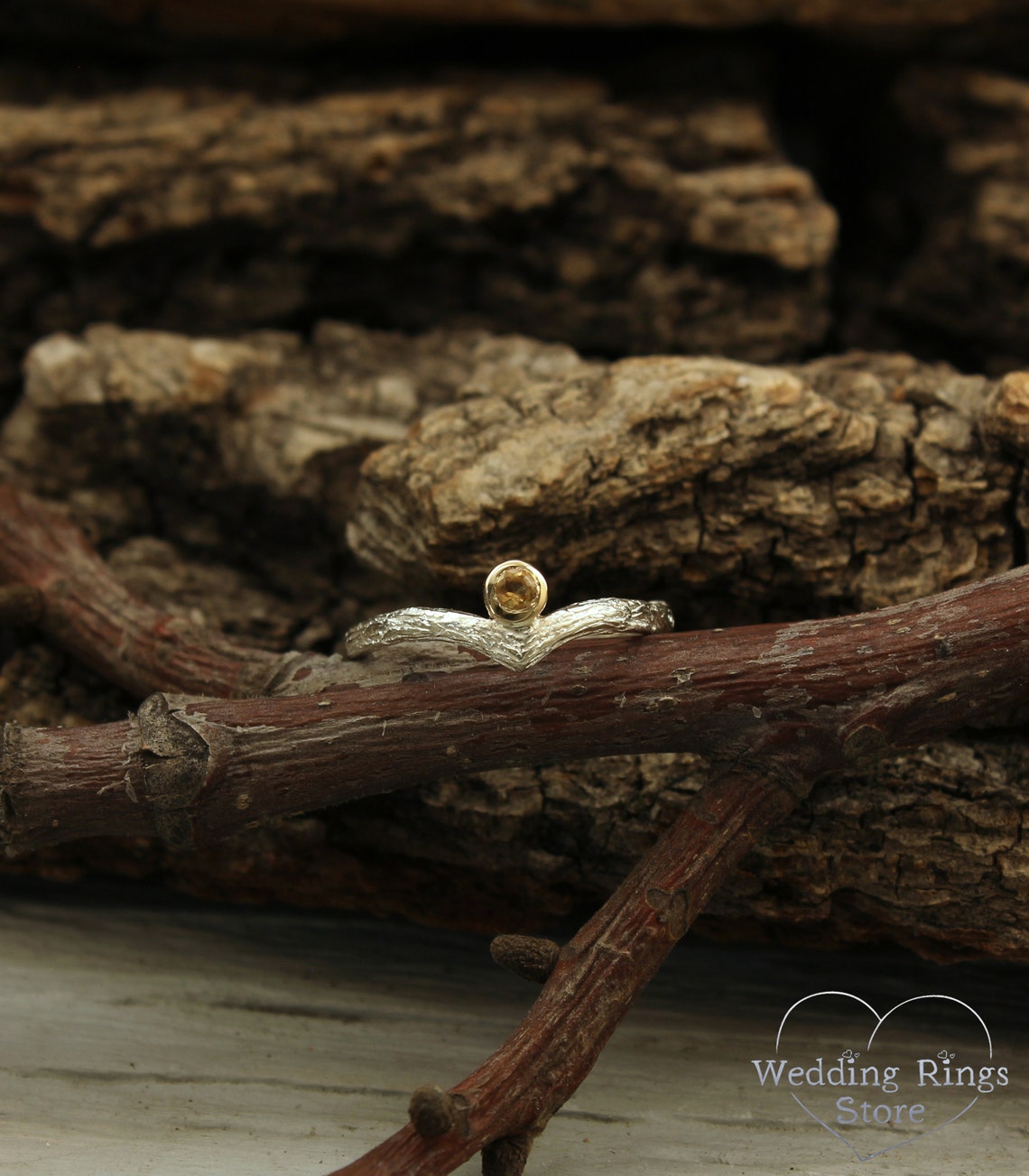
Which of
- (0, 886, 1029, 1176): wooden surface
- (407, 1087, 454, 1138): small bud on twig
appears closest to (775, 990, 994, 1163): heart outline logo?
(0, 886, 1029, 1176): wooden surface

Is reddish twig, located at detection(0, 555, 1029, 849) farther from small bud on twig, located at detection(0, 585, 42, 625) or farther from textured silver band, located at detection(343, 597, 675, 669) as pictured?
small bud on twig, located at detection(0, 585, 42, 625)

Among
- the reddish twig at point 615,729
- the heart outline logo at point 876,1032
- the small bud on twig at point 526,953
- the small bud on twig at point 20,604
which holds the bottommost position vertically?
the heart outline logo at point 876,1032

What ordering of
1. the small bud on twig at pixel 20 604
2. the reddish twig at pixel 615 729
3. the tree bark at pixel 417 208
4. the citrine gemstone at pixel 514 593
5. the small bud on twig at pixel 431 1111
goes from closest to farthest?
1. the small bud on twig at pixel 431 1111
2. the reddish twig at pixel 615 729
3. the citrine gemstone at pixel 514 593
4. the small bud on twig at pixel 20 604
5. the tree bark at pixel 417 208

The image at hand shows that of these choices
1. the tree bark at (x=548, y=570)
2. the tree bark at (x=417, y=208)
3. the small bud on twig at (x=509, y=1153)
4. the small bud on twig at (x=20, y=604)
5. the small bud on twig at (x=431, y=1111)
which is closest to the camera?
the small bud on twig at (x=431, y=1111)

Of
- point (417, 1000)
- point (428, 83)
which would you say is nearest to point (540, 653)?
point (417, 1000)

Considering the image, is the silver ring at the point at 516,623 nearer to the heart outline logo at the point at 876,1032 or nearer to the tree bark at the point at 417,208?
the heart outline logo at the point at 876,1032

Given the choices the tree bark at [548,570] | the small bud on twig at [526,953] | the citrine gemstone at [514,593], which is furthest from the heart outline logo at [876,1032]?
the citrine gemstone at [514,593]
